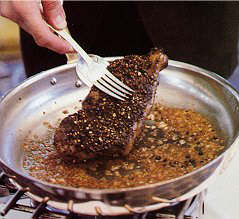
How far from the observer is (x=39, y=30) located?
1.56 metres

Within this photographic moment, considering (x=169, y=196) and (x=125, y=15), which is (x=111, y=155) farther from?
(x=125, y=15)

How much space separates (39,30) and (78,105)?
1.59 ft

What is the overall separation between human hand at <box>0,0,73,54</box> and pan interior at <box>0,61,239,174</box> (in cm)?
30

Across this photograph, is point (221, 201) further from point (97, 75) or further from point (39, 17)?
point (39, 17)

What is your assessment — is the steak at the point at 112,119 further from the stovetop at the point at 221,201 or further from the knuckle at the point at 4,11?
the knuckle at the point at 4,11

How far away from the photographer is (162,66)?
1661 mm

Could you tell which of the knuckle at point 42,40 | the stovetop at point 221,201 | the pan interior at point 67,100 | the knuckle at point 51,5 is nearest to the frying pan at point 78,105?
the pan interior at point 67,100

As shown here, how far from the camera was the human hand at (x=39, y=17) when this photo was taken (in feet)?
5.01

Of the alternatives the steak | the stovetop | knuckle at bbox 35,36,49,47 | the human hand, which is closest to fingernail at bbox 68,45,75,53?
the human hand

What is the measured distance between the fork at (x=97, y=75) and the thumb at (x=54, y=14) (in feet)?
0.08

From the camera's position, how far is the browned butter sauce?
1.42 meters

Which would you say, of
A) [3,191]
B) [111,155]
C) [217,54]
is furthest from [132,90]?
[217,54]

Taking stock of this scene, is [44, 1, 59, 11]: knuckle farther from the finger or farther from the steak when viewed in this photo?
the steak

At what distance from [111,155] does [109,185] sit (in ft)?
0.49
